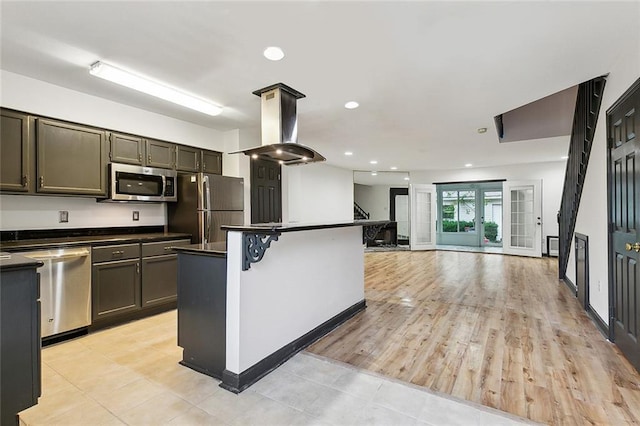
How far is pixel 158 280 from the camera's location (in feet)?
11.7

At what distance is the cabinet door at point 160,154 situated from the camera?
3.85 m

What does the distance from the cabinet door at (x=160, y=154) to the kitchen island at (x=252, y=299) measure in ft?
6.63

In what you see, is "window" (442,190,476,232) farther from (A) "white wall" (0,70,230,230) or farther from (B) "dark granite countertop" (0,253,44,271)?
(B) "dark granite countertop" (0,253,44,271)

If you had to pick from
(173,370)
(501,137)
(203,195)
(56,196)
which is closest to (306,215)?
(203,195)

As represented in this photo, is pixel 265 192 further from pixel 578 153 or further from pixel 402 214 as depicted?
pixel 402 214

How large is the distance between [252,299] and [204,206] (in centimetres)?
215

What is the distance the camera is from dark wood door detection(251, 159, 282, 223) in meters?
4.84

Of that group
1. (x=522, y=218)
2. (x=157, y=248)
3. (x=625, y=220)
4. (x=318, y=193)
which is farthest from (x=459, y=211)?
(x=157, y=248)

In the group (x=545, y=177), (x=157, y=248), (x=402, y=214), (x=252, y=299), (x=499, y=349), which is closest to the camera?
(x=252, y=299)

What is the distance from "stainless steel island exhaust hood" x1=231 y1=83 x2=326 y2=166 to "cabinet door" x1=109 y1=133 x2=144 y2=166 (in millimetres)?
1529

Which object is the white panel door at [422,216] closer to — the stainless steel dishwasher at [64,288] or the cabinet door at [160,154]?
the cabinet door at [160,154]

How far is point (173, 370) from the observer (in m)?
2.31

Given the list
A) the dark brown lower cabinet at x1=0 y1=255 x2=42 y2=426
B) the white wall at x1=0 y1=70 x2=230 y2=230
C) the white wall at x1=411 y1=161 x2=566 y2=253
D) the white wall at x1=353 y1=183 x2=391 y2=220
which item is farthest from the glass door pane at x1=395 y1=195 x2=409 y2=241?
the dark brown lower cabinet at x1=0 y1=255 x2=42 y2=426

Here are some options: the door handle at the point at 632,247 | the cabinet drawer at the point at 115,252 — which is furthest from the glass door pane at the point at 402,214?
the cabinet drawer at the point at 115,252
